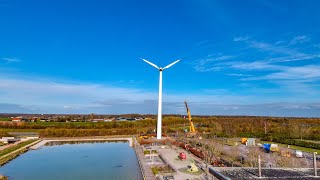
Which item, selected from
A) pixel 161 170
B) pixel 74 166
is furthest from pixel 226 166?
pixel 74 166

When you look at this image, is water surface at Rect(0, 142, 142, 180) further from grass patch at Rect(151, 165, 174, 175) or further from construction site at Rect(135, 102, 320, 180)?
construction site at Rect(135, 102, 320, 180)

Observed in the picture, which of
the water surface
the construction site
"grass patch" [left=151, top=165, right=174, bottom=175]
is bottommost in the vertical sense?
the water surface

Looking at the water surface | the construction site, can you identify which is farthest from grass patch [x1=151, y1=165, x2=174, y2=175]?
the water surface

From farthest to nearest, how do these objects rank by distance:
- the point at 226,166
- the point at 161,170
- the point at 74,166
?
the point at 74,166, the point at 226,166, the point at 161,170

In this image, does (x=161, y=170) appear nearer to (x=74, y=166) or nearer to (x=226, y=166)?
(x=226, y=166)

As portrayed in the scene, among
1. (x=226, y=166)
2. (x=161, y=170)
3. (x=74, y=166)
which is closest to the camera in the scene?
(x=161, y=170)

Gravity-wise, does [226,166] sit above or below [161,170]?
above

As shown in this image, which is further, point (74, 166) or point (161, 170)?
point (74, 166)

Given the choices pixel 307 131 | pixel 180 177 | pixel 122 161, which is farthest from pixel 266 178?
pixel 307 131

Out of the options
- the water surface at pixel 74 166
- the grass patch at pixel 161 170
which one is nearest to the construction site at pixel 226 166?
the grass patch at pixel 161 170
